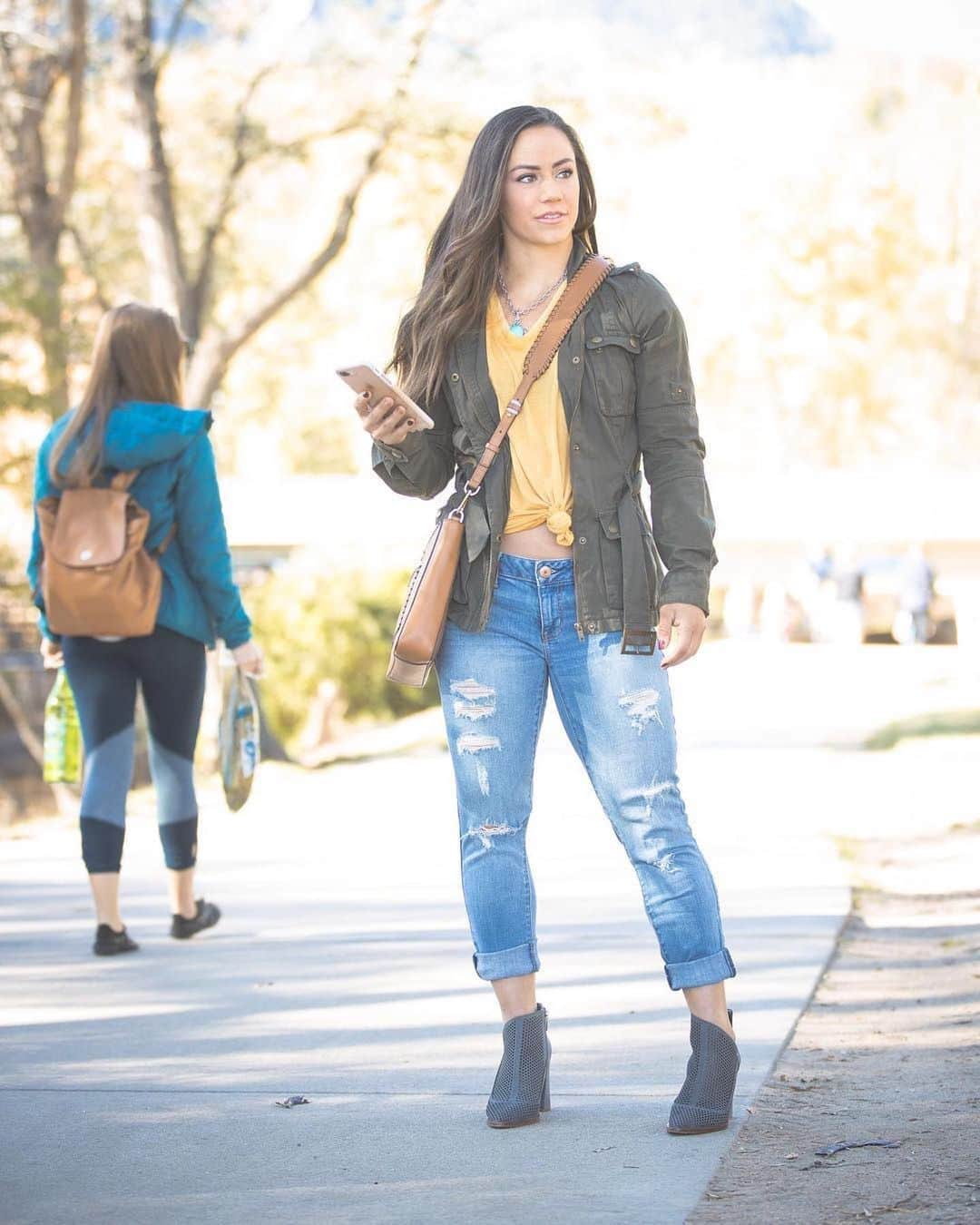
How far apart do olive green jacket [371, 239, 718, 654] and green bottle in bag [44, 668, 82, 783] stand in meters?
2.74

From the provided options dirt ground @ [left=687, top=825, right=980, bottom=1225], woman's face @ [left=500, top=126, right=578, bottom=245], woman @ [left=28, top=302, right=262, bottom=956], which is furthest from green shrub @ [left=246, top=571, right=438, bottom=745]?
woman's face @ [left=500, top=126, right=578, bottom=245]

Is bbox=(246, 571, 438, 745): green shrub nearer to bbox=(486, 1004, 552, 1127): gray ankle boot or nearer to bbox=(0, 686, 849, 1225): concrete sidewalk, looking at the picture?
bbox=(0, 686, 849, 1225): concrete sidewalk

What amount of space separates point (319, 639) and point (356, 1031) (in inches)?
531

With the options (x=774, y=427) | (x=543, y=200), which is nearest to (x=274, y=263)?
(x=774, y=427)

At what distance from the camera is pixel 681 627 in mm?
3654

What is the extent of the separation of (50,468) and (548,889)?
101 inches

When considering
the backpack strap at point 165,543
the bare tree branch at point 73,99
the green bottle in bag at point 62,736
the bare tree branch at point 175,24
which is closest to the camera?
the backpack strap at point 165,543

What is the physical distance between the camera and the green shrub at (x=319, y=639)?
1806 centimetres

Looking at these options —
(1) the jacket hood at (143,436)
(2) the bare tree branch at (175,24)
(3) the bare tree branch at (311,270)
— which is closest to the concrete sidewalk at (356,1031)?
(1) the jacket hood at (143,436)

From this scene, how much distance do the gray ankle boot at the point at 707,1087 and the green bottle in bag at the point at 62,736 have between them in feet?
10.2

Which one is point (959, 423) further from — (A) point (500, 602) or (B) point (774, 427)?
(A) point (500, 602)

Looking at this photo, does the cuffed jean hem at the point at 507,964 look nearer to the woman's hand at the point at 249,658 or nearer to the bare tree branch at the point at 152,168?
A: the woman's hand at the point at 249,658

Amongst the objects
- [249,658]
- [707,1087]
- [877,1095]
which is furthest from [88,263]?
[707,1087]

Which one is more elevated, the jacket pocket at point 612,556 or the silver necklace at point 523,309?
the silver necklace at point 523,309
